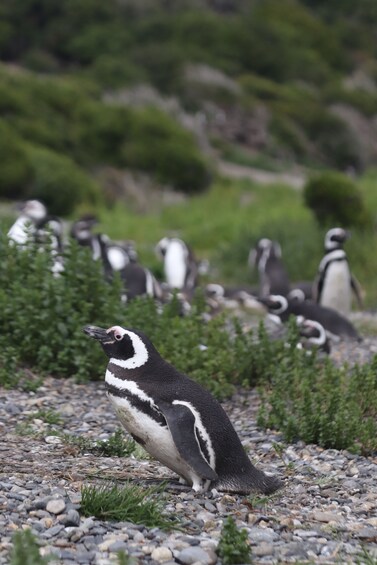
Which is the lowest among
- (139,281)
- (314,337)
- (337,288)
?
(337,288)

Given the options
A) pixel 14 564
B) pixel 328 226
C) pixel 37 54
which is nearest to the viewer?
pixel 14 564

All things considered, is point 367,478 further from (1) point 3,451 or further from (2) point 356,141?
(2) point 356,141

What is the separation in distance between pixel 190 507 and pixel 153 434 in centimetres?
37

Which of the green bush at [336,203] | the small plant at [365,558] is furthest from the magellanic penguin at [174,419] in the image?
the green bush at [336,203]

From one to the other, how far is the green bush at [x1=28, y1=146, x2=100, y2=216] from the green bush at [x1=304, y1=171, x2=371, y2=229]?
628 centimetres

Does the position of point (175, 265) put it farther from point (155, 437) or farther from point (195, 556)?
point (195, 556)

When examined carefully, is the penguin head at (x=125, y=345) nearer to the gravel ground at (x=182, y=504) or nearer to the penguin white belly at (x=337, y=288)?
the gravel ground at (x=182, y=504)

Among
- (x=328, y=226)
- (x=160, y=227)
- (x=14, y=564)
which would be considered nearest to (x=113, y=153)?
(x=160, y=227)

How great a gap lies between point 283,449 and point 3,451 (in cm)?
147

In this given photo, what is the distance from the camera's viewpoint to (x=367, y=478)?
5172 mm

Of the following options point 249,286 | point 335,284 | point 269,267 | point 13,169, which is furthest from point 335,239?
point 13,169

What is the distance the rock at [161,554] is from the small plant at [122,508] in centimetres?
24

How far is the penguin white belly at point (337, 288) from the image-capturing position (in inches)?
490

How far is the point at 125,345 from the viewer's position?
4703mm
